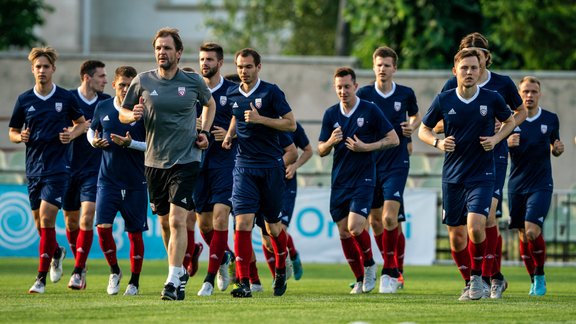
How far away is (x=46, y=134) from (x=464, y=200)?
4814 millimetres

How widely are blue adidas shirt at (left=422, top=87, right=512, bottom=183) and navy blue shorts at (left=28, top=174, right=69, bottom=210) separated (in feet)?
14.5

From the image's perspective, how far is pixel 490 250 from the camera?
13.7m

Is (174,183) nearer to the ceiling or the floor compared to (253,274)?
nearer to the ceiling

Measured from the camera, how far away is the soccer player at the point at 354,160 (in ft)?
47.2

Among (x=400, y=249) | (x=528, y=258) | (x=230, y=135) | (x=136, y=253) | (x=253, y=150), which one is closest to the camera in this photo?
(x=253, y=150)

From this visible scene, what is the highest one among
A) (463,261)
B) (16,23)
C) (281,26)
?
(281,26)

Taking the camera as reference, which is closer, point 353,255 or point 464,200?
point 464,200

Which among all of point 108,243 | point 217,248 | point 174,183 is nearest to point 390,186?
point 217,248

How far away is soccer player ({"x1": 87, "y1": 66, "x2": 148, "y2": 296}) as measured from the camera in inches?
551

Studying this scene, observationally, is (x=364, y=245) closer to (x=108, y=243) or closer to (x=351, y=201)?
(x=351, y=201)

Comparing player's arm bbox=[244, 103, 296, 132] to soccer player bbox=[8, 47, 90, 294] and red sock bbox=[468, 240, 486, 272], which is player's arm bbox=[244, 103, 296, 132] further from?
soccer player bbox=[8, 47, 90, 294]

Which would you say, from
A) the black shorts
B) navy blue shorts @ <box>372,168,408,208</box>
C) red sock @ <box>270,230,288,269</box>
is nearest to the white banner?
navy blue shorts @ <box>372,168,408,208</box>

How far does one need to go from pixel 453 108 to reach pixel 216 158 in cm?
271

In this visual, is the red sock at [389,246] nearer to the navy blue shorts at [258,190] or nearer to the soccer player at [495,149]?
the soccer player at [495,149]
